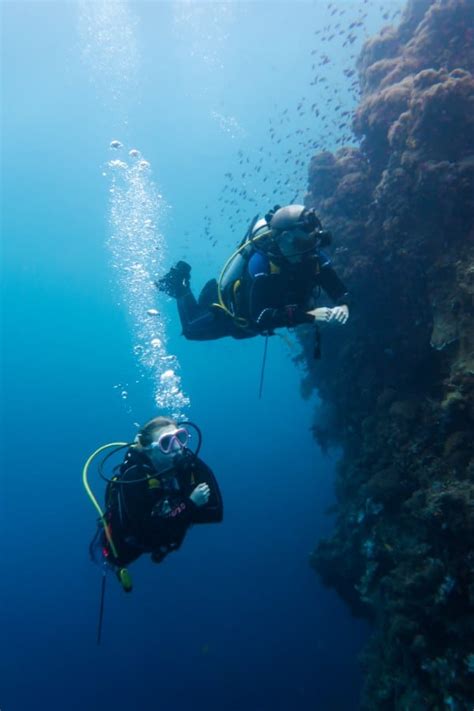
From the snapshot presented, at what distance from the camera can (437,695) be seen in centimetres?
527

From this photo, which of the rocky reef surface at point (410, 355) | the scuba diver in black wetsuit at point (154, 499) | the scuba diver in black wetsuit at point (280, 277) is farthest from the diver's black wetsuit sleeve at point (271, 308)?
the rocky reef surface at point (410, 355)

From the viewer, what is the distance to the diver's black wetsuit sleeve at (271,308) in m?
5.06

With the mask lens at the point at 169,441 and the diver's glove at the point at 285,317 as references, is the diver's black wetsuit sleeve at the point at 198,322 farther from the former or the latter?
the mask lens at the point at 169,441

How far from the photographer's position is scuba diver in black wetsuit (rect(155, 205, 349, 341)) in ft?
16.1

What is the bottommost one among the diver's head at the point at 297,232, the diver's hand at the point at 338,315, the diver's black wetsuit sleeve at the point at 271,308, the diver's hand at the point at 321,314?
the diver's hand at the point at 338,315

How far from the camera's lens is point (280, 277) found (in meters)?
5.26

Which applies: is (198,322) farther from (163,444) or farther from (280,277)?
(163,444)

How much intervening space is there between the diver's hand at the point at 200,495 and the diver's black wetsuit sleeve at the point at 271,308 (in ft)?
7.04

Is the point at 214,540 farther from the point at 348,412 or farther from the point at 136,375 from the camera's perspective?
the point at 136,375

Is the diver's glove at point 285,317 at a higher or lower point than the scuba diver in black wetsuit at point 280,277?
lower

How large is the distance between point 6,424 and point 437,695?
197 ft

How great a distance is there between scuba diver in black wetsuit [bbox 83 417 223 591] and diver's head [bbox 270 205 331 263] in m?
2.53

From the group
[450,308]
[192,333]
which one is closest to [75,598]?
[192,333]

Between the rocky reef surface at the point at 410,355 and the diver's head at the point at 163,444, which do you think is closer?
the diver's head at the point at 163,444
